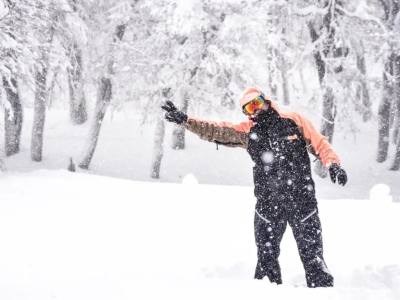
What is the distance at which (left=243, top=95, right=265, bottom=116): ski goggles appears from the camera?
4.39 metres

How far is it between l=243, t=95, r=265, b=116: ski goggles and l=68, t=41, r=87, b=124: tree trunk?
12.5 metres

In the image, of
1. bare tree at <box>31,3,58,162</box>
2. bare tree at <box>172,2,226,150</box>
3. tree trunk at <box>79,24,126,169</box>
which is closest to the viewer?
bare tree at <box>31,3,58,162</box>

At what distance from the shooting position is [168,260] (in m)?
6.02

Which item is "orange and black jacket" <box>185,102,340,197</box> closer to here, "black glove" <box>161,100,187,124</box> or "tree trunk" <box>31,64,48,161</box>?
"black glove" <box>161,100,187,124</box>

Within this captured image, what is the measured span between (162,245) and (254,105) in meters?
2.87

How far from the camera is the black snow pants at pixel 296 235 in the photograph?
4.40 m

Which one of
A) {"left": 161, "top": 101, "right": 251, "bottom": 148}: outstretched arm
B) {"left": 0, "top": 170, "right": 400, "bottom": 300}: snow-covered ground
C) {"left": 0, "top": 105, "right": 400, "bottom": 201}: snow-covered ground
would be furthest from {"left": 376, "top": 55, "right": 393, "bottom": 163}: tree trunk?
{"left": 161, "top": 101, "right": 251, "bottom": 148}: outstretched arm

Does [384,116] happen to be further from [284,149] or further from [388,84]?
[284,149]

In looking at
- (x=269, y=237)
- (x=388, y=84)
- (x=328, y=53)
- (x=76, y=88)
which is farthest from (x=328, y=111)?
(x=269, y=237)

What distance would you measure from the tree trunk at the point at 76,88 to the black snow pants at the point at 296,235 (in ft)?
41.4

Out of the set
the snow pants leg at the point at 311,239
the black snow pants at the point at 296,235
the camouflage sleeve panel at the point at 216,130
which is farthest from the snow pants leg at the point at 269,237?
the camouflage sleeve panel at the point at 216,130

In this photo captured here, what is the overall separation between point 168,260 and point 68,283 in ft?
5.98

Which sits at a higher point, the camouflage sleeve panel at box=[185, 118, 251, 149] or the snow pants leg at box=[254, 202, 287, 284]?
the camouflage sleeve panel at box=[185, 118, 251, 149]

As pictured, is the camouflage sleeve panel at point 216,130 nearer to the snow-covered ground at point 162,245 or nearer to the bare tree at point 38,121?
the snow-covered ground at point 162,245
